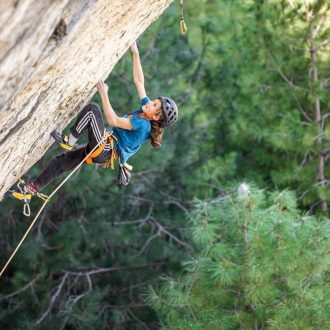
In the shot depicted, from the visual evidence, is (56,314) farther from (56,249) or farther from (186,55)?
(186,55)

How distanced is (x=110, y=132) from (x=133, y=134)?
188mm

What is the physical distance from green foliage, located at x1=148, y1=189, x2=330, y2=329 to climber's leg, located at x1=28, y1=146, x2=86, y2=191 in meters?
2.01

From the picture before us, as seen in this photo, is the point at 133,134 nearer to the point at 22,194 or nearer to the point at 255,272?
the point at 22,194

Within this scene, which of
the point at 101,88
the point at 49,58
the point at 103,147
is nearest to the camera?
the point at 49,58

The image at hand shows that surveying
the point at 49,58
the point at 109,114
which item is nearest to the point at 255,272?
the point at 109,114

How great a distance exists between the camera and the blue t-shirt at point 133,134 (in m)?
6.05

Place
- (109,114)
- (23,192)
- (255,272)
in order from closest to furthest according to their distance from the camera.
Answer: (109,114), (23,192), (255,272)

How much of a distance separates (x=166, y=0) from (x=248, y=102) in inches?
238

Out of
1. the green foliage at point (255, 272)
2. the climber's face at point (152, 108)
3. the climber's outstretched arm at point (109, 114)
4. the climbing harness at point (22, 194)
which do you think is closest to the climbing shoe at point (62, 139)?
the climber's outstretched arm at point (109, 114)

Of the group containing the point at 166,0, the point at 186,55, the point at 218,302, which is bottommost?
the point at 186,55

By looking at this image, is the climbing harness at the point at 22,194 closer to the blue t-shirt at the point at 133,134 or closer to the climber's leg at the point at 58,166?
the climber's leg at the point at 58,166

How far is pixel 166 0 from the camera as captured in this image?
6125 millimetres

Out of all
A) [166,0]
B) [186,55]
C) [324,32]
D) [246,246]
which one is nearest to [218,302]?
[246,246]

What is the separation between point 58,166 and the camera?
21.1 feet
